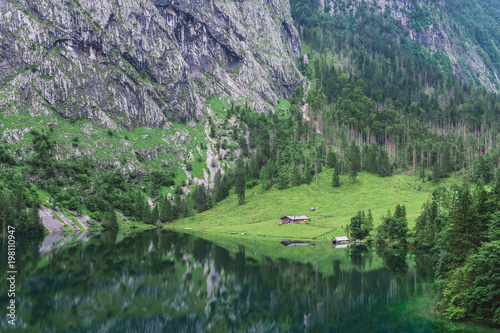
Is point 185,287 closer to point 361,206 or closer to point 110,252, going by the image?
point 110,252

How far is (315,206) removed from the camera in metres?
166

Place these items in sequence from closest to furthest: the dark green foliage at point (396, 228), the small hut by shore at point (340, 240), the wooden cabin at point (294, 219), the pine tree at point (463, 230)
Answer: the pine tree at point (463, 230), the dark green foliage at point (396, 228), the small hut by shore at point (340, 240), the wooden cabin at point (294, 219)

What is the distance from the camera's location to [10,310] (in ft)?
152

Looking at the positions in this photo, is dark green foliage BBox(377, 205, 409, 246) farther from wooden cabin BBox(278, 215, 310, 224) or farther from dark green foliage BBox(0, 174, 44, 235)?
dark green foliage BBox(0, 174, 44, 235)

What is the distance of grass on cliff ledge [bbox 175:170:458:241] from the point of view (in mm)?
135250

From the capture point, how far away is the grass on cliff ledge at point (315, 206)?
135250 mm

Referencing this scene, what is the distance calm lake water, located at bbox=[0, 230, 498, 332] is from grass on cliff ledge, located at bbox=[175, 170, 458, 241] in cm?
3934

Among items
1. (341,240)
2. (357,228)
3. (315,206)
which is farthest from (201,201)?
(357,228)

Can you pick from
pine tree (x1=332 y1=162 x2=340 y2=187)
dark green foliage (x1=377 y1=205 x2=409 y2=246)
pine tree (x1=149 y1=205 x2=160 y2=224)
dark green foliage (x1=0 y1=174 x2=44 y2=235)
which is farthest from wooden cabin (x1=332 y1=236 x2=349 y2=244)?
dark green foliage (x1=0 y1=174 x2=44 y2=235)

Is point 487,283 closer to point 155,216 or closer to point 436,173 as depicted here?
point 436,173

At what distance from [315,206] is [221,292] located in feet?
371

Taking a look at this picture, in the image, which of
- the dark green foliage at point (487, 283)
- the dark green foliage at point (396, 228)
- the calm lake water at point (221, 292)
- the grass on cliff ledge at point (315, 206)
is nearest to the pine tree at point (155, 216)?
the grass on cliff ledge at point (315, 206)

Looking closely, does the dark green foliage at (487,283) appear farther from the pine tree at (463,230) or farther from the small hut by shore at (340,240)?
the small hut by shore at (340,240)

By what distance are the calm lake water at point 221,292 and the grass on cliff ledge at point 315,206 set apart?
3934cm
